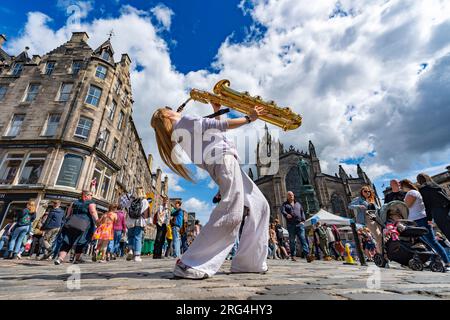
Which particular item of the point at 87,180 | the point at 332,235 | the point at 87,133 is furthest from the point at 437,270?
the point at 87,133

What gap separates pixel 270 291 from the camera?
1.51 metres

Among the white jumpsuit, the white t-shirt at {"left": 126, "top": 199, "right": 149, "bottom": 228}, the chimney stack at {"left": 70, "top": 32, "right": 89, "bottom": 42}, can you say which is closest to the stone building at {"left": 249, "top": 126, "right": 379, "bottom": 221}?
the chimney stack at {"left": 70, "top": 32, "right": 89, "bottom": 42}

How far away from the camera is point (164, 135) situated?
2.54 m

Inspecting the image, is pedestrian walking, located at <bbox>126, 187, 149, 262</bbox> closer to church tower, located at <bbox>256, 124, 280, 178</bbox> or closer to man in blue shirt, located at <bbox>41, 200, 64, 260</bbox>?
man in blue shirt, located at <bbox>41, 200, 64, 260</bbox>

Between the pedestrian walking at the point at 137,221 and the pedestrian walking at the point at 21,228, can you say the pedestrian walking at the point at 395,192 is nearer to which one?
the pedestrian walking at the point at 137,221

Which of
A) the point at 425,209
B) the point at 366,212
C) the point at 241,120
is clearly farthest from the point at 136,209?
the point at 425,209

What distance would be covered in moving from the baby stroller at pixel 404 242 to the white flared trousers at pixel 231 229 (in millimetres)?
2963

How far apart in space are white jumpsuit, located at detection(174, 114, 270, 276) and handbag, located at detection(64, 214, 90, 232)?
3988mm

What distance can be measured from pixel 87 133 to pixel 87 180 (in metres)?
3.83

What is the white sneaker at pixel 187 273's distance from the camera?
205cm

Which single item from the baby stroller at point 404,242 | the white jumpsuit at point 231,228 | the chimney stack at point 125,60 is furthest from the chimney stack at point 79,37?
the baby stroller at point 404,242

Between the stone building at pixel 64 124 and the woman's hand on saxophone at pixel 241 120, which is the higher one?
the stone building at pixel 64 124

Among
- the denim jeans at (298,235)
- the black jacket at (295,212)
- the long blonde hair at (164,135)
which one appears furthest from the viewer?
the denim jeans at (298,235)

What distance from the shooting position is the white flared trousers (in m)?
2.20
